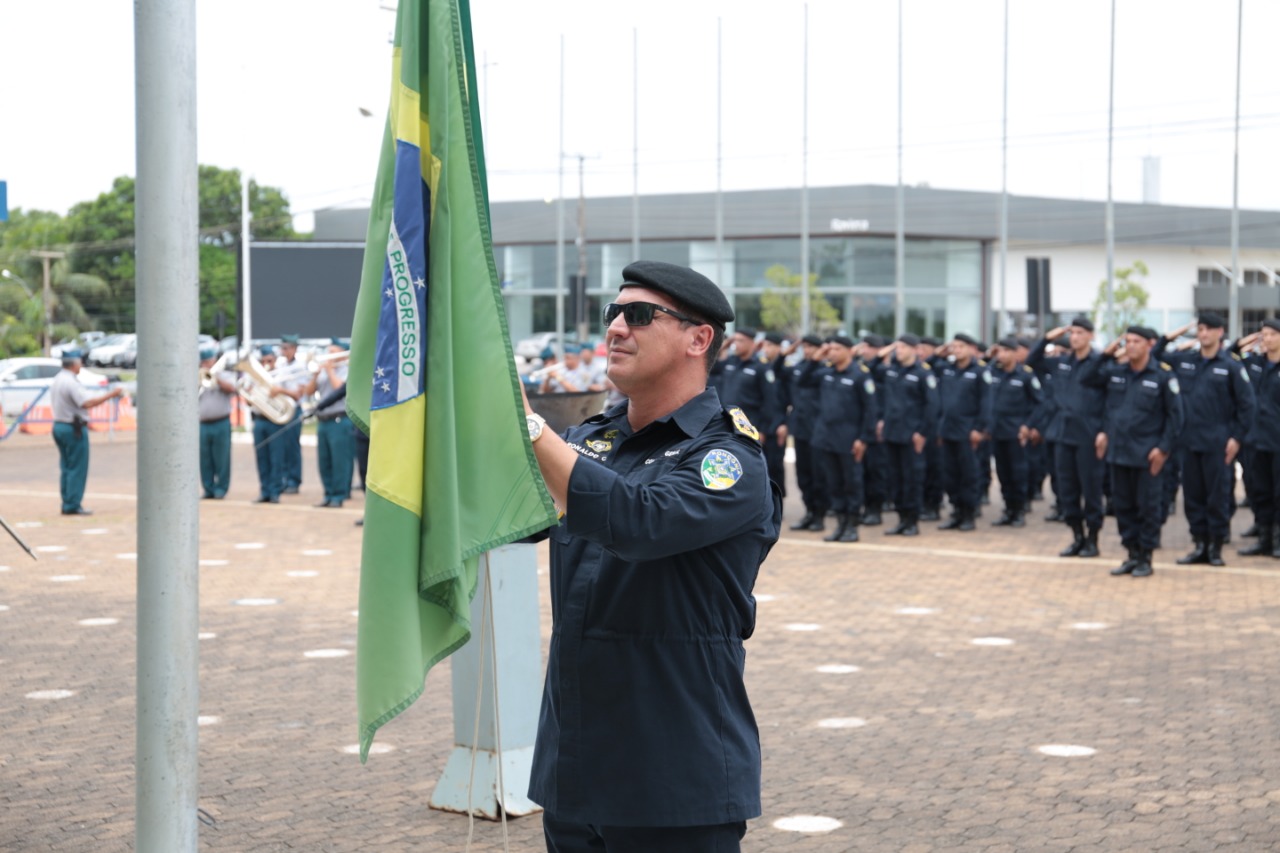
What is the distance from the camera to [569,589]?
323 cm

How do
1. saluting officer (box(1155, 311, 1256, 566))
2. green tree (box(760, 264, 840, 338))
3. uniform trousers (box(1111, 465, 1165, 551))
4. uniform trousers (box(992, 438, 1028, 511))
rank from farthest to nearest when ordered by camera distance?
green tree (box(760, 264, 840, 338)) → uniform trousers (box(992, 438, 1028, 511)) → saluting officer (box(1155, 311, 1256, 566)) → uniform trousers (box(1111, 465, 1165, 551))

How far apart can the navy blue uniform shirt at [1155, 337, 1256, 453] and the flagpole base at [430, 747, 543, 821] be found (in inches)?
367

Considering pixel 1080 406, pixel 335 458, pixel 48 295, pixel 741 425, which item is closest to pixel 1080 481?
pixel 1080 406

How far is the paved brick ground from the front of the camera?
18.9 feet

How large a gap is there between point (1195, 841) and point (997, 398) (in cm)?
1200

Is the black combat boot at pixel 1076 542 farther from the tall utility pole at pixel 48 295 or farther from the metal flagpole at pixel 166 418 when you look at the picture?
the tall utility pole at pixel 48 295

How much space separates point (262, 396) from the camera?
63.9 ft

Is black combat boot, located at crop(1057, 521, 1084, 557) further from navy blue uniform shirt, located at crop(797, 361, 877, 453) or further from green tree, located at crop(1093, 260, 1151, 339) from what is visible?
green tree, located at crop(1093, 260, 1151, 339)

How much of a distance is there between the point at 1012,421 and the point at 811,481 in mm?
2519

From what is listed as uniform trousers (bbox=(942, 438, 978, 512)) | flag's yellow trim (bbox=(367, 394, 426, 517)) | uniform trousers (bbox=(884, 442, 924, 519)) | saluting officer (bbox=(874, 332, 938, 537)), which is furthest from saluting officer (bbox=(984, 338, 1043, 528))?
flag's yellow trim (bbox=(367, 394, 426, 517))

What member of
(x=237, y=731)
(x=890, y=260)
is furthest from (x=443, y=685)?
(x=890, y=260)

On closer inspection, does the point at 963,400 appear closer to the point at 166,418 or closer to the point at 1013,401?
the point at 1013,401

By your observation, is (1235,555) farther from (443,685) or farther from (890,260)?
(890,260)

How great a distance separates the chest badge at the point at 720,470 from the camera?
120 inches
